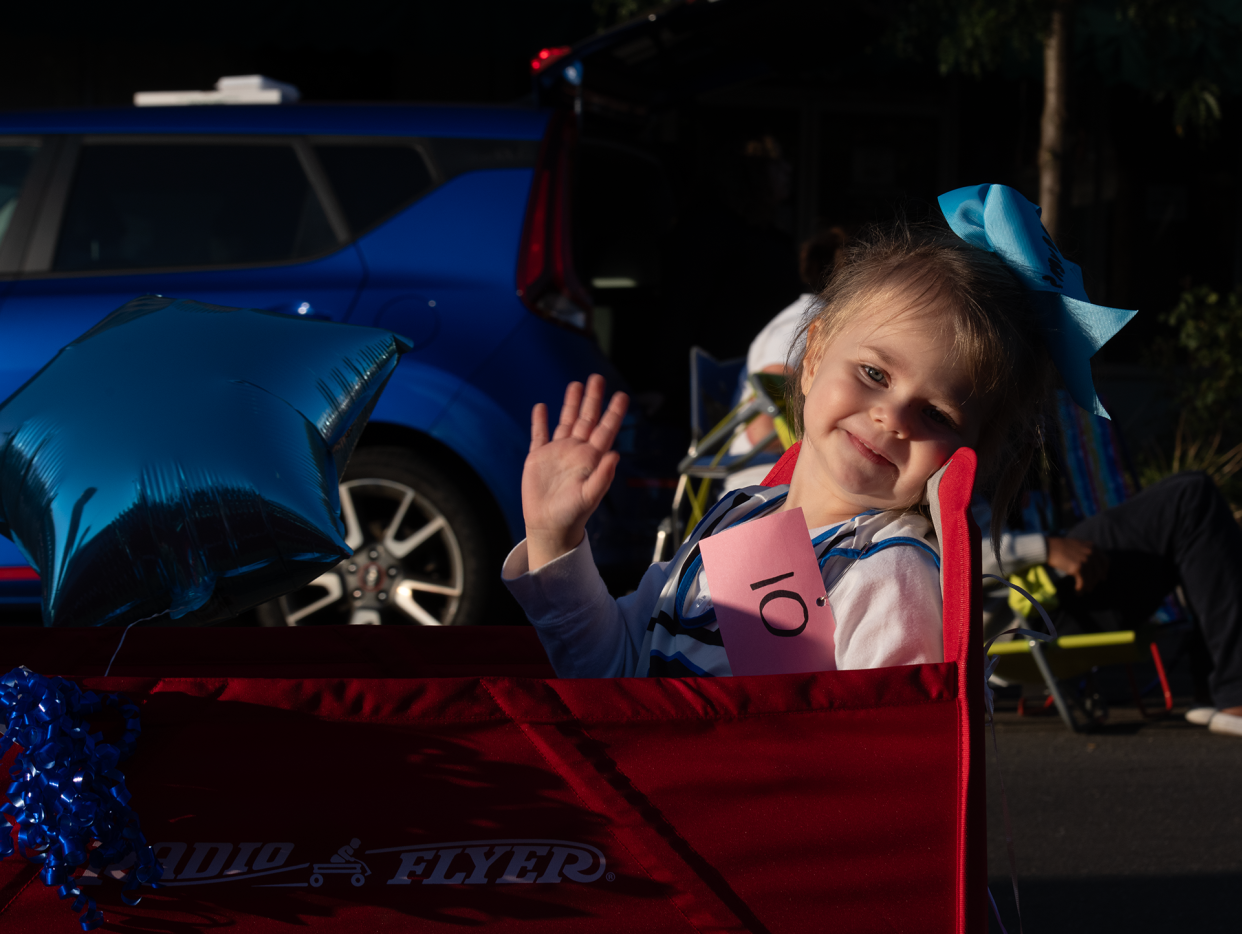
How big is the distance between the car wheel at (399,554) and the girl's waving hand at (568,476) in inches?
98.0

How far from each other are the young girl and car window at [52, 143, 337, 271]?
8.95ft

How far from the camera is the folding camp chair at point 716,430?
3.96 m

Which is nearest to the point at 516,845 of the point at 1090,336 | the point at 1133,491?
the point at 1090,336

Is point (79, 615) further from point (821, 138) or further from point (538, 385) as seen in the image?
point (821, 138)

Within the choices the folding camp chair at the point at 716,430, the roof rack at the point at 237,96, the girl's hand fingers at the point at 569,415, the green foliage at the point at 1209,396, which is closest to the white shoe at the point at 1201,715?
the folding camp chair at the point at 716,430

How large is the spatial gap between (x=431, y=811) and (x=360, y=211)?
327cm

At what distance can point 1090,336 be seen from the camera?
1526 millimetres

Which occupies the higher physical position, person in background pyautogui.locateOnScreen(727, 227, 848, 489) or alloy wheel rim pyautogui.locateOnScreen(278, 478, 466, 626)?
person in background pyautogui.locateOnScreen(727, 227, 848, 489)

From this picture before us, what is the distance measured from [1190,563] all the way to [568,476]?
116 inches

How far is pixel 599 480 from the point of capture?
144 centimetres

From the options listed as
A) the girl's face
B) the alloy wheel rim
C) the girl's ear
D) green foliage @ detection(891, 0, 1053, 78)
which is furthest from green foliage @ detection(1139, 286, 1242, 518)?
the girl's face

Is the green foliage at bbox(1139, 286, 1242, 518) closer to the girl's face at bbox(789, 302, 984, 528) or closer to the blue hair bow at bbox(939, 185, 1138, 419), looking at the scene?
the blue hair bow at bbox(939, 185, 1138, 419)

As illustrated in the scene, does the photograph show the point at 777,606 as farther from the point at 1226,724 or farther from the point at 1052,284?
the point at 1226,724

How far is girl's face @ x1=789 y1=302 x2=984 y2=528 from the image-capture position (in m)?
1.50
